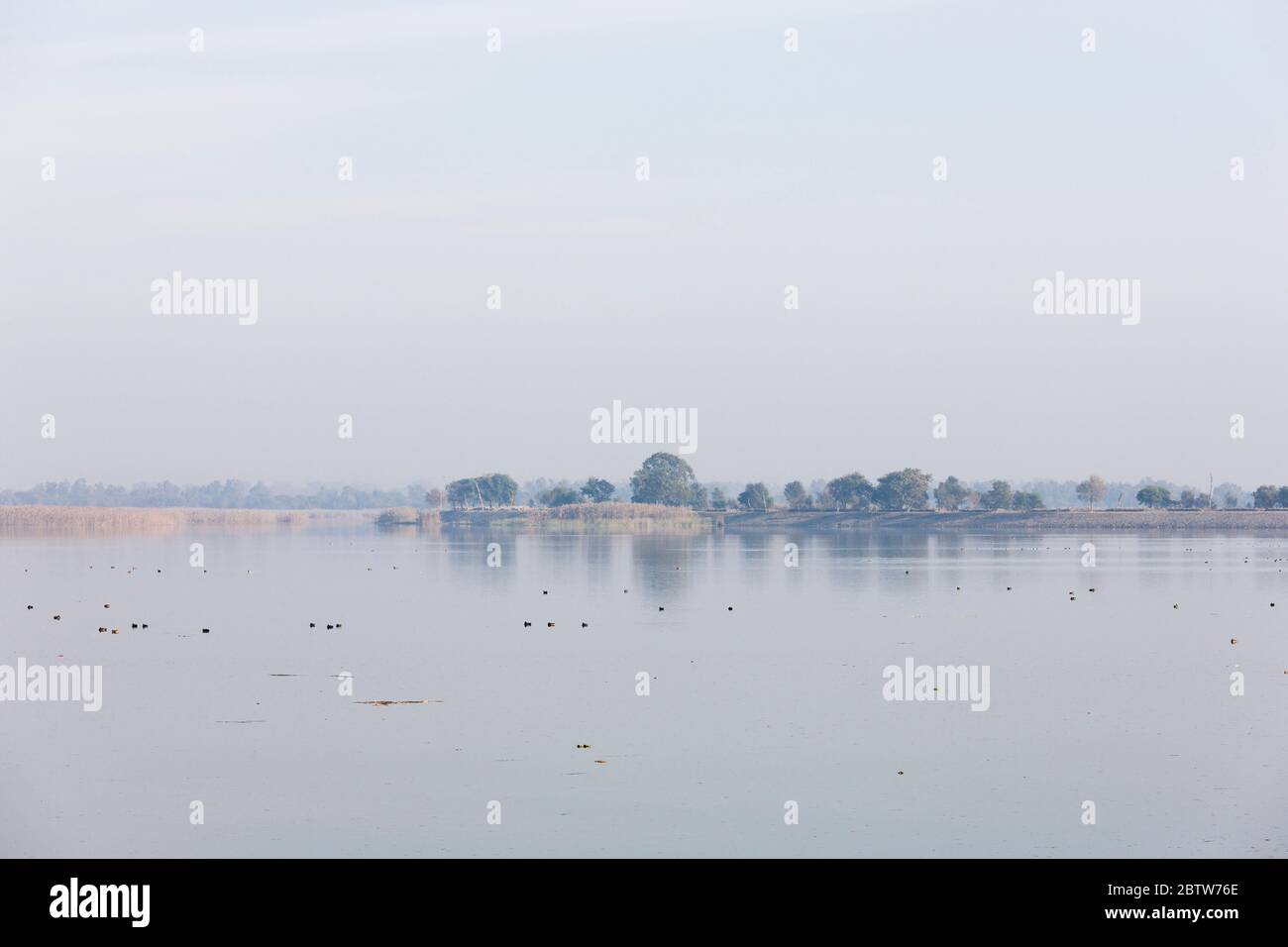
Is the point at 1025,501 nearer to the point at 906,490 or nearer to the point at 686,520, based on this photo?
the point at 906,490

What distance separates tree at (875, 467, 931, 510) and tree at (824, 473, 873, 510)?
425 cm

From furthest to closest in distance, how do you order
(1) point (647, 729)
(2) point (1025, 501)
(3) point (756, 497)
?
1. (3) point (756, 497)
2. (2) point (1025, 501)
3. (1) point (647, 729)

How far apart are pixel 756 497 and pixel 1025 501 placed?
34882 mm

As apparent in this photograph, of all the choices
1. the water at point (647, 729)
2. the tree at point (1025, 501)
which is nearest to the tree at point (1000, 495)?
the tree at point (1025, 501)

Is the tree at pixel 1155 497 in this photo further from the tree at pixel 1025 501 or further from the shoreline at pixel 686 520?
the shoreline at pixel 686 520

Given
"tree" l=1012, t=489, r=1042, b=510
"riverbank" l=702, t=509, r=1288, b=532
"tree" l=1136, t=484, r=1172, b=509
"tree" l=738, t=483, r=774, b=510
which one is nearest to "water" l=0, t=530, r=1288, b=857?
"riverbank" l=702, t=509, r=1288, b=532

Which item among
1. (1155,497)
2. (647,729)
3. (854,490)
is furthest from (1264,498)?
(647,729)

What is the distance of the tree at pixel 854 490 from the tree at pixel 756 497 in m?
8.81

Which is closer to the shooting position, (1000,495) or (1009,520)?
(1009,520)

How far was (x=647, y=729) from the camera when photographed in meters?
22.6

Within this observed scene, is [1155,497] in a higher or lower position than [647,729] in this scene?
higher

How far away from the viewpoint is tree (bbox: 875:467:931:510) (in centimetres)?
17962
